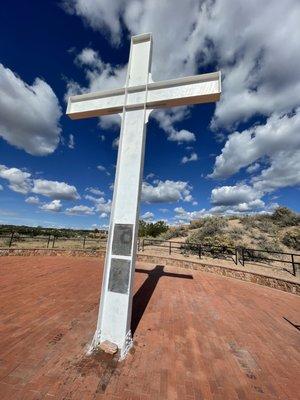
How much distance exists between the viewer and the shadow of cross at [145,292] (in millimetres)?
4736

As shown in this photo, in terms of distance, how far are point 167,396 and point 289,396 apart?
152 cm

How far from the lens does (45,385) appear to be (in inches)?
100

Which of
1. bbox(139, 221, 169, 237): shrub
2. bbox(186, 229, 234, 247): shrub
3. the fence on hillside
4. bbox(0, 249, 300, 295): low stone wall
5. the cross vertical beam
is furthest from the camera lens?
bbox(139, 221, 169, 237): shrub

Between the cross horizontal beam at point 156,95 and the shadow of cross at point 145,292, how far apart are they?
13.8ft

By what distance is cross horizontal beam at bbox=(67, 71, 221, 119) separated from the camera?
377 centimetres

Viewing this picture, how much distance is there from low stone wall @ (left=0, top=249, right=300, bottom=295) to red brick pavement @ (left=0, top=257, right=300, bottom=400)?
38.5 inches

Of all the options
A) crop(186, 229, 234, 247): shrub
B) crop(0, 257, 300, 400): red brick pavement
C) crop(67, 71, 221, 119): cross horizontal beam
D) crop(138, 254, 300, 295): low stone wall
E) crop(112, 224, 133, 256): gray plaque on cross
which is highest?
crop(67, 71, 221, 119): cross horizontal beam

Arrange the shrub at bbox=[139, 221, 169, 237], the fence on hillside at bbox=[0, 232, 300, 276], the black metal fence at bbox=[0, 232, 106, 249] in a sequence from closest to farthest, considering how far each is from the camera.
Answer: the fence on hillside at bbox=[0, 232, 300, 276] < the black metal fence at bbox=[0, 232, 106, 249] < the shrub at bbox=[139, 221, 169, 237]

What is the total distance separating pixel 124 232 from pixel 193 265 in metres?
7.66

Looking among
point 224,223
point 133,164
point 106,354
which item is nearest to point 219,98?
point 133,164

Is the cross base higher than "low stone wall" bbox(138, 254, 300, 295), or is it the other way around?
"low stone wall" bbox(138, 254, 300, 295)

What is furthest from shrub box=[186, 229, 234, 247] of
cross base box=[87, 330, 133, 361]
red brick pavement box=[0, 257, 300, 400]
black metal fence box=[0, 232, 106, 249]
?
cross base box=[87, 330, 133, 361]

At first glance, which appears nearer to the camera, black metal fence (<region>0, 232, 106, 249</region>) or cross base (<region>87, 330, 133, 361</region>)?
cross base (<region>87, 330, 133, 361</region>)

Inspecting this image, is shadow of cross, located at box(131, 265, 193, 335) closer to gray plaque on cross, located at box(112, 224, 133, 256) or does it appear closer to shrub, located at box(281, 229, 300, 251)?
gray plaque on cross, located at box(112, 224, 133, 256)
